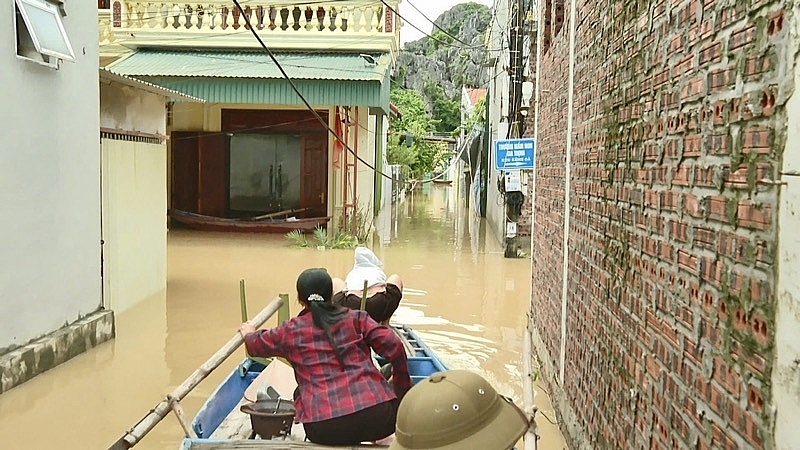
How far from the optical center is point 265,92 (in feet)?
52.6

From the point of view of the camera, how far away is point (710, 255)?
2.73 m

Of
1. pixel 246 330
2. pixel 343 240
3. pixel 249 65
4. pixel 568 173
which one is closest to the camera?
pixel 246 330

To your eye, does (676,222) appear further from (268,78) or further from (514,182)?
(268,78)

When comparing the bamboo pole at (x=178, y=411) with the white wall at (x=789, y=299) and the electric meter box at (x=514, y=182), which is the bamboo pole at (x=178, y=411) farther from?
the electric meter box at (x=514, y=182)

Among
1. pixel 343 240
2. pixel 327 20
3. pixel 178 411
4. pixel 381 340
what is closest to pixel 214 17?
pixel 327 20

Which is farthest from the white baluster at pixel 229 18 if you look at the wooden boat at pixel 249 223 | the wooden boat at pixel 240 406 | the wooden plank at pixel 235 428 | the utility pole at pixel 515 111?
the wooden plank at pixel 235 428

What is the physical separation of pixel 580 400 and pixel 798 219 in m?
3.36

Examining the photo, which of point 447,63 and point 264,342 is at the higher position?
point 447,63

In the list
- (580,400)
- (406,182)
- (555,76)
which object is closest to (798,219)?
(580,400)

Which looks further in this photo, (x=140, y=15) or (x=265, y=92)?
(x=140, y=15)

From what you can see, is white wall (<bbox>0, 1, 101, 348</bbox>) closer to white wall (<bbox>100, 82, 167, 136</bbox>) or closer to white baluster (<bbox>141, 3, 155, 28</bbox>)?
white wall (<bbox>100, 82, 167, 136</bbox>)

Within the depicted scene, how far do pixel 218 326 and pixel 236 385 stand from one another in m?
4.48

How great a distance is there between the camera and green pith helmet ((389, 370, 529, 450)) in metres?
2.06

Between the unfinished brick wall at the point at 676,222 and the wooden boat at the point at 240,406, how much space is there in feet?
4.22
